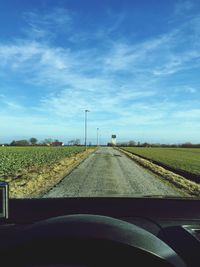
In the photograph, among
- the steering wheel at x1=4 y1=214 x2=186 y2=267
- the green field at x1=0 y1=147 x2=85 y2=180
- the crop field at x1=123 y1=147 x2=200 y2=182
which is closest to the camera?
the steering wheel at x1=4 y1=214 x2=186 y2=267

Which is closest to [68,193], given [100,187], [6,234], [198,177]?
[100,187]

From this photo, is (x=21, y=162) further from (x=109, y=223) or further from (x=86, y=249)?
(x=86, y=249)

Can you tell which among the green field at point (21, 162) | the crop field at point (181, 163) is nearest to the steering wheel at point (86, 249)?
the green field at point (21, 162)

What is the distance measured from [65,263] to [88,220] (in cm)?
25

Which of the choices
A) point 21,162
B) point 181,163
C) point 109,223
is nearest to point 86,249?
point 109,223

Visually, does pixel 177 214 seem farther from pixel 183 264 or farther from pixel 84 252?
pixel 84 252

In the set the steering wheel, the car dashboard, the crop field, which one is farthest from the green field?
the steering wheel

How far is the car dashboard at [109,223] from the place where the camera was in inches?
76.8

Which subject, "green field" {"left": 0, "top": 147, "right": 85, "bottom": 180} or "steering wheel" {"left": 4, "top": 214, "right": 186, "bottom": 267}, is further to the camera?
"green field" {"left": 0, "top": 147, "right": 85, "bottom": 180}

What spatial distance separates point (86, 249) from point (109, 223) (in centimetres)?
20

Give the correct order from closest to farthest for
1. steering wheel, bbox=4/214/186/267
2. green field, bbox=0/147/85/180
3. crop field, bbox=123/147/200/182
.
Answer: steering wheel, bbox=4/214/186/267 → green field, bbox=0/147/85/180 → crop field, bbox=123/147/200/182

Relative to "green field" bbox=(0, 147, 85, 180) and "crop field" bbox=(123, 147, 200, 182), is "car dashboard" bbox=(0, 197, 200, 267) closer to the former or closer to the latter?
"green field" bbox=(0, 147, 85, 180)

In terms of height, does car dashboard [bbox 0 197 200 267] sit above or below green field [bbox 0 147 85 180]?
above

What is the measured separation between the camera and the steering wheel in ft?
6.29
